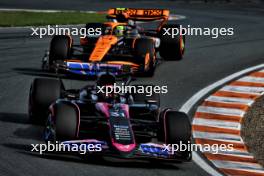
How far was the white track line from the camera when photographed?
1106cm

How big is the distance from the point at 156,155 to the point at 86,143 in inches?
35.8

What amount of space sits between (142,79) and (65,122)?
23.2 feet

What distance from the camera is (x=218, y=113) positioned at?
14633 millimetres

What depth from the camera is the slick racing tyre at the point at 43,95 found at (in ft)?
41.5

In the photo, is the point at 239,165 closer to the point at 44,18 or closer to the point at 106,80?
the point at 106,80

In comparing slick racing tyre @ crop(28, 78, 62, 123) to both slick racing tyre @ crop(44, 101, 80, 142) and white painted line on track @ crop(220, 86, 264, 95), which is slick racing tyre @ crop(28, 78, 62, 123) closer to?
slick racing tyre @ crop(44, 101, 80, 142)

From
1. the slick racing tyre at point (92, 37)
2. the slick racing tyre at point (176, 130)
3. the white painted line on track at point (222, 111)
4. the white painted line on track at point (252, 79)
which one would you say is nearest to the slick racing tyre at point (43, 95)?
the slick racing tyre at point (176, 130)

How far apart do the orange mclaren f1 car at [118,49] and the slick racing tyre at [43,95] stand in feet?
15.3

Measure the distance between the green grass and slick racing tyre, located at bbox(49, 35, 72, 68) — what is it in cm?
985

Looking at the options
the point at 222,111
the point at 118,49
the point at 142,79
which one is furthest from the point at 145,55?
the point at 222,111

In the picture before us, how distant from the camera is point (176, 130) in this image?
1120cm

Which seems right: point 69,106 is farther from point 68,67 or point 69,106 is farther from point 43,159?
point 68,67

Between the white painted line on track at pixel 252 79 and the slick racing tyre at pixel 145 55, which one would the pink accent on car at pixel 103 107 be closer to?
the slick racing tyre at pixel 145 55

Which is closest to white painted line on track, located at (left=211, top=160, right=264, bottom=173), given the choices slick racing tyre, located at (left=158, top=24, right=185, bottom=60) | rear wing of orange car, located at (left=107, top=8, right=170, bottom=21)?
slick racing tyre, located at (left=158, top=24, right=185, bottom=60)
